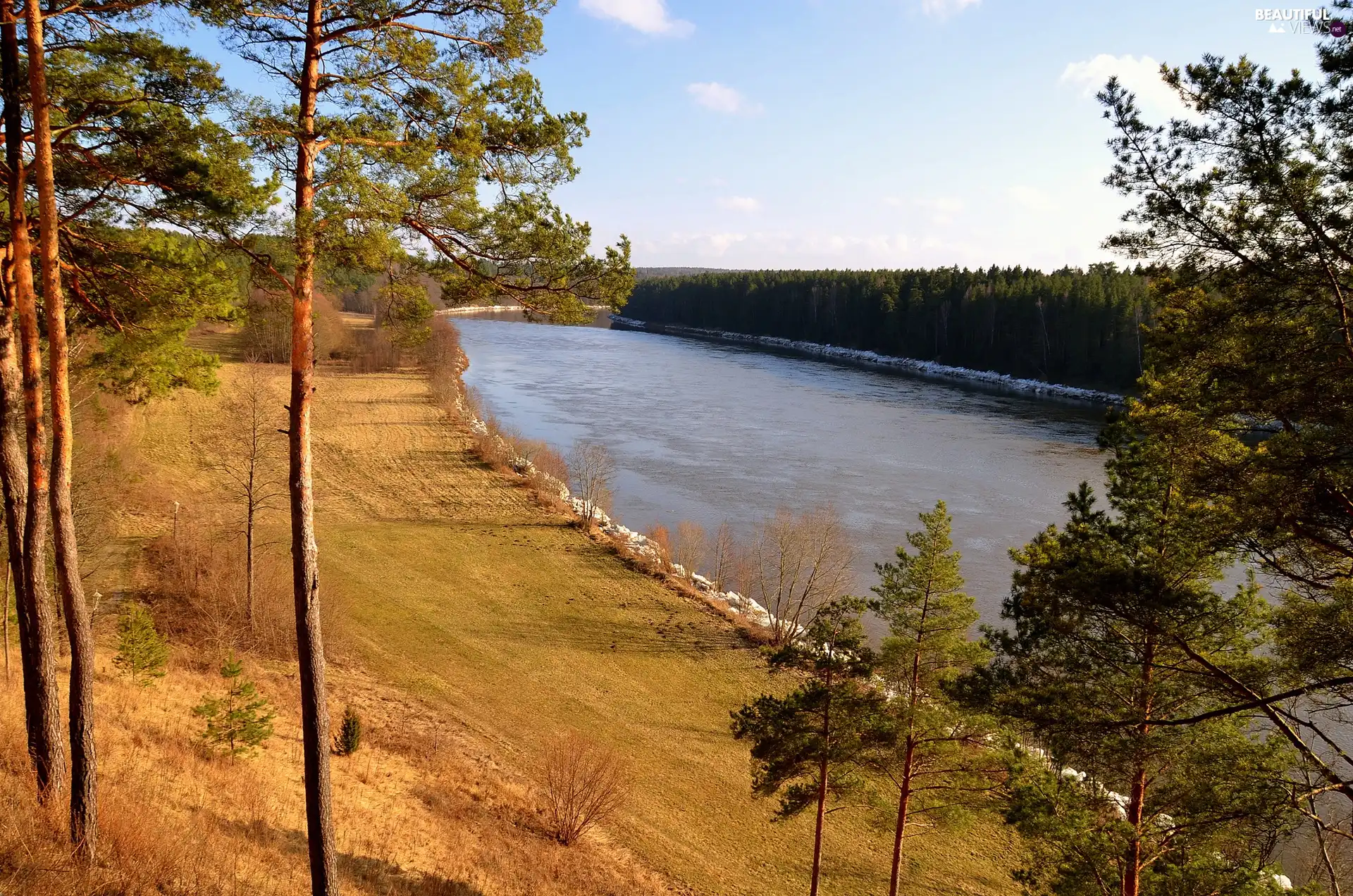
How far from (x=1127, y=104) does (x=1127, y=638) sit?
17.6 ft

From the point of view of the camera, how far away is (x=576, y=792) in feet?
42.1

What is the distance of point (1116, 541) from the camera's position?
854 centimetres

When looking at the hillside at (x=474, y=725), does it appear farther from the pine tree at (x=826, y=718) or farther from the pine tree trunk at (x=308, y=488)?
the pine tree at (x=826, y=718)

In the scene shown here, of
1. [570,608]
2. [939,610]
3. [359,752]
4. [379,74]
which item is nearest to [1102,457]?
[570,608]

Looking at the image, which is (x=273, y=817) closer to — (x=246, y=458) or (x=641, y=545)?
(x=641, y=545)

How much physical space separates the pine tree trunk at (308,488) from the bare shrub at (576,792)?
6115mm

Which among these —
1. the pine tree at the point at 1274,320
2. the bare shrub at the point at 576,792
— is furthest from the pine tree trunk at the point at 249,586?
the pine tree at the point at 1274,320

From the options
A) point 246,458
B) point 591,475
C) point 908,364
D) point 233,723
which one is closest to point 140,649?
point 233,723

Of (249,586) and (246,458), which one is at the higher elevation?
(246,458)

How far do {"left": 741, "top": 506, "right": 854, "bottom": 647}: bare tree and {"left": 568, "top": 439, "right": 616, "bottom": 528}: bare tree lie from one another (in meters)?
6.70

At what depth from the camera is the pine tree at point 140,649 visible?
11719 mm

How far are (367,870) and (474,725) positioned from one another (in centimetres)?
754

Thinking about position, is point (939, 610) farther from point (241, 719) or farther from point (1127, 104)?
point (241, 719)

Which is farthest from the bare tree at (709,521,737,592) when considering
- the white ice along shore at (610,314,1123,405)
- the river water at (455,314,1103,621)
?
the white ice along shore at (610,314,1123,405)
